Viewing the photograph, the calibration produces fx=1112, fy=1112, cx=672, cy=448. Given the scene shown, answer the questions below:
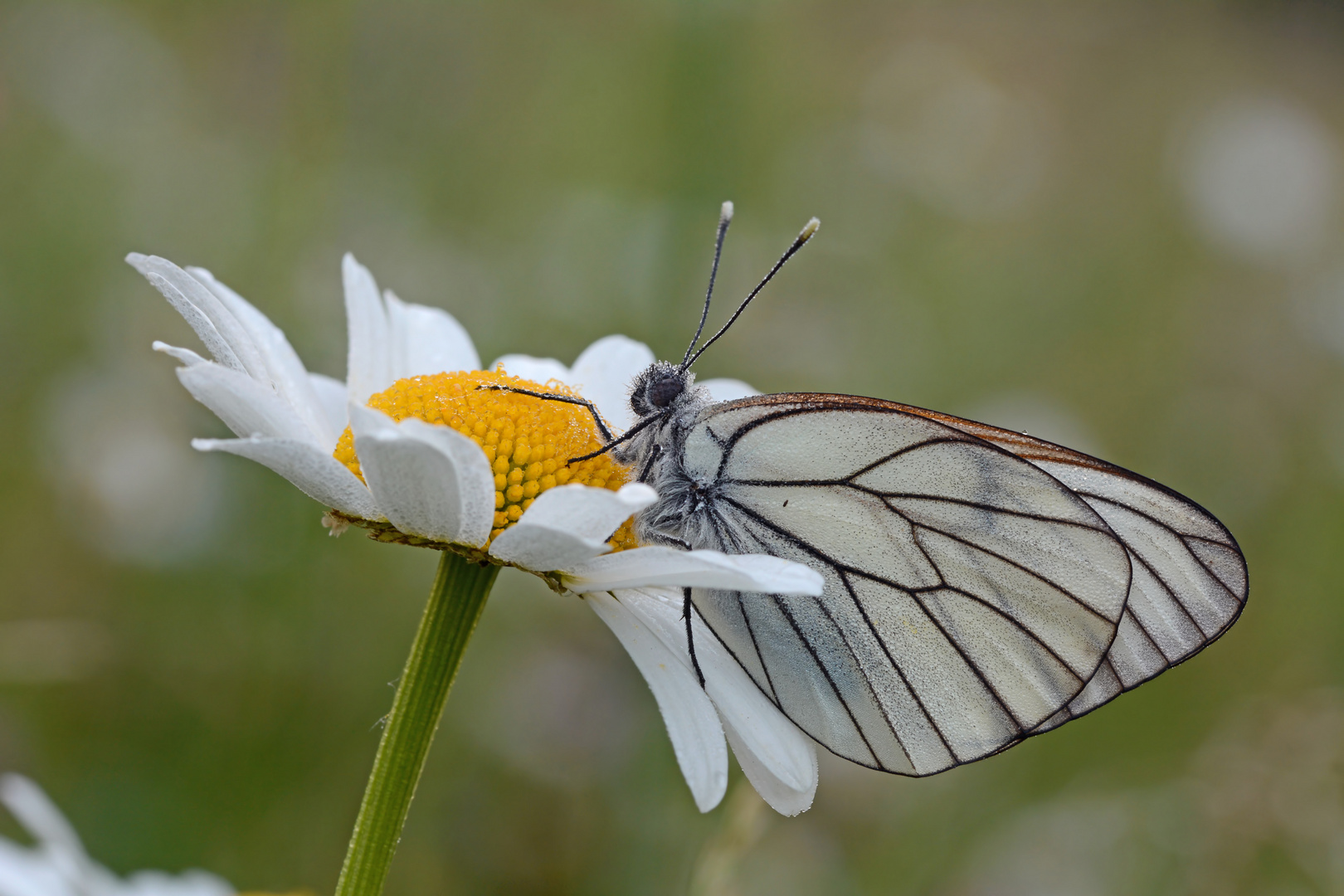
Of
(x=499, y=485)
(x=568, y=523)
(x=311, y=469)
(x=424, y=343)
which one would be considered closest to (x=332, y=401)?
(x=424, y=343)

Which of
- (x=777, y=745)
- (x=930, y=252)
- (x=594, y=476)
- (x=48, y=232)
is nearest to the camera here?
(x=777, y=745)

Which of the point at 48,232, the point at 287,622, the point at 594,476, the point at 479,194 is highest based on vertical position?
the point at 594,476

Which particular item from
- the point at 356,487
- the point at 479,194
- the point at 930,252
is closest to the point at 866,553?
the point at 356,487

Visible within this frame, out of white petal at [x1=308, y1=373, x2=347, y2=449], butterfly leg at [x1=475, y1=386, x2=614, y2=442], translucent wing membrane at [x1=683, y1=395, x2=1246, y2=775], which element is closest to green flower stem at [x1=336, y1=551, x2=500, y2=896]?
butterfly leg at [x1=475, y1=386, x2=614, y2=442]

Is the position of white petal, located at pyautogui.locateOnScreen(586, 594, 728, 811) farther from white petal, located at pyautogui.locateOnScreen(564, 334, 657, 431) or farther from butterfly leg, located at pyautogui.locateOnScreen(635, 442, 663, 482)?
white petal, located at pyautogui.locateOnScreen(564, 334, 657, 431)

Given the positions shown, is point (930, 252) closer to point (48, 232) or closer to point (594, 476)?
point (48, 232)

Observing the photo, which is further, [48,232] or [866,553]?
[48,232]
